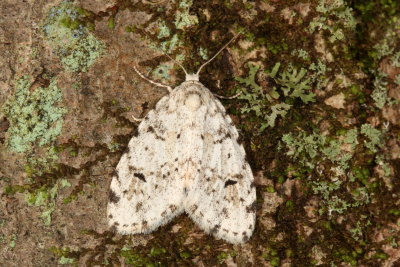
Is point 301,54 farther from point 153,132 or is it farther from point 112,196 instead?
point 112,196

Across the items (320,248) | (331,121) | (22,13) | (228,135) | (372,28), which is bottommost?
(320,248)

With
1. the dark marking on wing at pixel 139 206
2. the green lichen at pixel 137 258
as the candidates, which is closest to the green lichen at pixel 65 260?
the green lichen at pixel 137 258

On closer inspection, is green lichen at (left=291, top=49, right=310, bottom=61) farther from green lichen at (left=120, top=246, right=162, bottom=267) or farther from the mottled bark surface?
green lichen at (left=120, top=246, right=162, bottom=267)

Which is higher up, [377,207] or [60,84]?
[60,84]

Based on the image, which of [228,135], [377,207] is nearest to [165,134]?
[228,135]

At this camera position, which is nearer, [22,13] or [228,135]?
[22,13]

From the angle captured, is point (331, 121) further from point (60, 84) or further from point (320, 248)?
point (60, 84)
